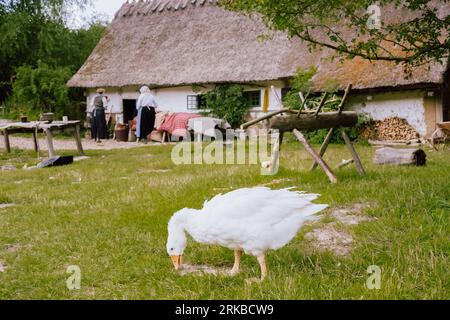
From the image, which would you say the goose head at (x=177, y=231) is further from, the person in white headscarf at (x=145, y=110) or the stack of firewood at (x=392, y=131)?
the stack of firewood at (x=392, y=131)

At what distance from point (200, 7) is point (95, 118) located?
8.97 metres

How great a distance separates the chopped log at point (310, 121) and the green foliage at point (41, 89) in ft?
67.8

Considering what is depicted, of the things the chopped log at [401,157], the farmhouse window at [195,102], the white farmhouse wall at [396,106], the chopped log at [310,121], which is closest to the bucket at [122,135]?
the farmhouse window at [195,102]

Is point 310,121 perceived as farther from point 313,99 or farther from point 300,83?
point 300,83

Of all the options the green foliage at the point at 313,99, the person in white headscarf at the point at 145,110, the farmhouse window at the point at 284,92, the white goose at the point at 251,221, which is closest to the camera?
the white goose at the point at 251,221

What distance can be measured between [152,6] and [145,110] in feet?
39.4

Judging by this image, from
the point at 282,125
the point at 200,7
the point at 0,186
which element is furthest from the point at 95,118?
the point at 282,125

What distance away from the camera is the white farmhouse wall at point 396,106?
17.9 meters

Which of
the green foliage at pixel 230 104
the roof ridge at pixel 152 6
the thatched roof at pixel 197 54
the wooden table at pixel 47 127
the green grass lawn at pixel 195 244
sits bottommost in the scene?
the green grass lawn at pixel 195 244

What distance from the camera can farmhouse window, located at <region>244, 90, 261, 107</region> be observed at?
2281cm

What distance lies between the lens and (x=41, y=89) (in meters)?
26.3

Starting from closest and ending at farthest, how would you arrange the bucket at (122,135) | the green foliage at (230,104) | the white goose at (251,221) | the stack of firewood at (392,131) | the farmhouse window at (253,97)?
the white goose at (251,221) < the stack of firewood at (392,131) < the green foliage at (230,104) < the farmhouse window at (253,97) < the bucket at (122,135)

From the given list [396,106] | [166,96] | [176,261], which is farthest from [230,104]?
[176,261]

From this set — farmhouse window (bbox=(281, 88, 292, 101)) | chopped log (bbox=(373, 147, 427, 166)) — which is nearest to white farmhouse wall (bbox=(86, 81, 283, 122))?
farmhouse window (bbox=(281, 88, 292, 101))
